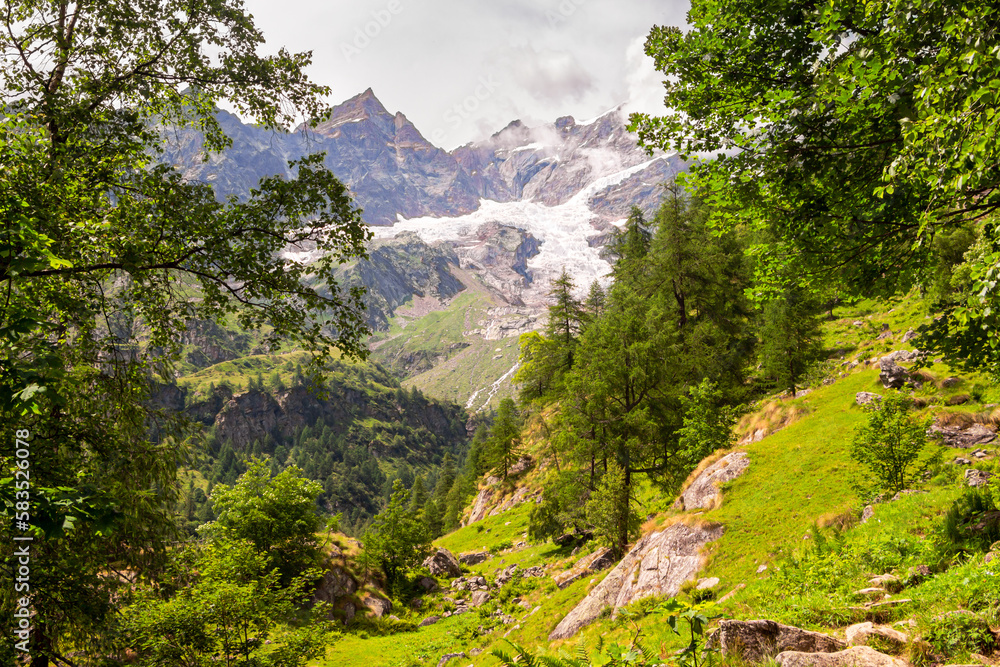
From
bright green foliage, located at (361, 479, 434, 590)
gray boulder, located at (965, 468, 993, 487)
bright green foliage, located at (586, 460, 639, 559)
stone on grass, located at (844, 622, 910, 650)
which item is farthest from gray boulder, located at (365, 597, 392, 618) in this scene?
gray boulder, located at (965, 468, 993, 487)

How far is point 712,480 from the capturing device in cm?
1844

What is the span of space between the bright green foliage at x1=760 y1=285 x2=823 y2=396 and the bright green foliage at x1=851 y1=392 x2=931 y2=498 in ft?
46.8

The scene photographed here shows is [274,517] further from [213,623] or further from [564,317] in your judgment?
[564,317]

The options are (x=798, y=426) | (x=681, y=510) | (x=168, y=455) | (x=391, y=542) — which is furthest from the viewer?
(x=391, y=542)

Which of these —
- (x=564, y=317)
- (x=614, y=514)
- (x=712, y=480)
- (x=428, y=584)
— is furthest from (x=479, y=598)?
(x=564, y=317)

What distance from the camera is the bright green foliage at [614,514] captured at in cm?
1938

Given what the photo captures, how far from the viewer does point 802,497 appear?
47.0ft

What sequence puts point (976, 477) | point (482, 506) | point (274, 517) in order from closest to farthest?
point (976, 477)
point (274, 517)
point (482, 506)

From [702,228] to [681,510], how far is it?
2691 centimetres

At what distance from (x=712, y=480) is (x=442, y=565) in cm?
2563

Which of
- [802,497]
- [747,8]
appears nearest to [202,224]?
[747,8]

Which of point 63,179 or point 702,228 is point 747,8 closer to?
point 63,179

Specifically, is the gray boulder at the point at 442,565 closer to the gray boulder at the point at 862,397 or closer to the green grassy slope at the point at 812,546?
the green grassy slope at the point at 812,546

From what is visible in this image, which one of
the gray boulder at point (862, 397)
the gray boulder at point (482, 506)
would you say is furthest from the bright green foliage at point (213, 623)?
the gray boulder at point (482, 506)
